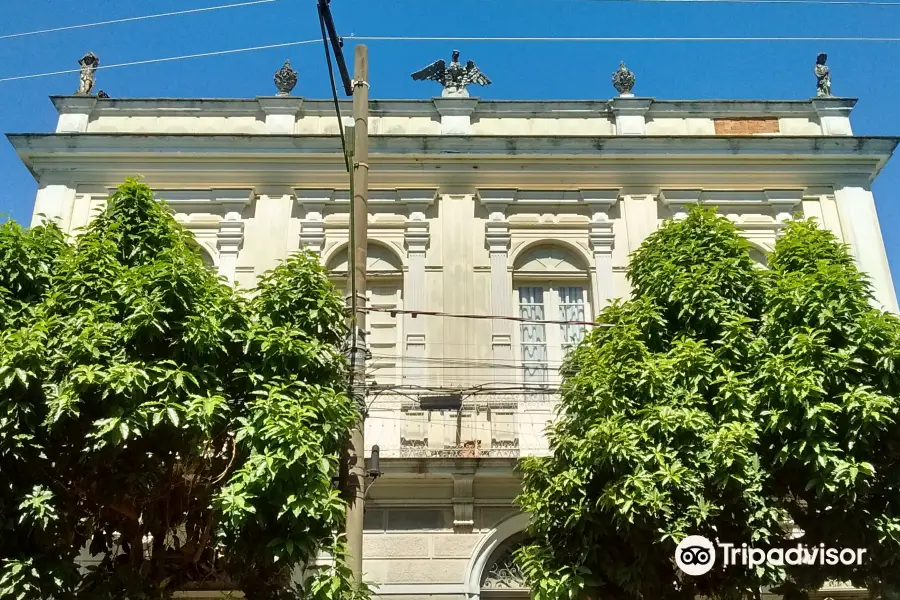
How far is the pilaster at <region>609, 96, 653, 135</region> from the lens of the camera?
14.4 m

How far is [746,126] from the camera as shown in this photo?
14484 millimetres

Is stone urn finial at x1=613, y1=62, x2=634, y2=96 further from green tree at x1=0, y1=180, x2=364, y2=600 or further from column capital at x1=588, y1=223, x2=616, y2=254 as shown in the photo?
green tree at x1=0, y1=180, x2=364, y2=600

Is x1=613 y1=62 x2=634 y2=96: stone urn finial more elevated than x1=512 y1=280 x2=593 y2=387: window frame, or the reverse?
x1=613 y1=62 x2=634 y2=96: stone urn finial

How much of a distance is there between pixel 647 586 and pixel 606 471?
117cm

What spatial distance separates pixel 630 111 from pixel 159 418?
9.98 meters

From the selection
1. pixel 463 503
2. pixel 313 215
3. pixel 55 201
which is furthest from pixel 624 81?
pixel 55 201

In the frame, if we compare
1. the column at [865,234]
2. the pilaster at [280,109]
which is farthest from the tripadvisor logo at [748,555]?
the pilaster at [280,109]

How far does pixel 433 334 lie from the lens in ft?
41.9

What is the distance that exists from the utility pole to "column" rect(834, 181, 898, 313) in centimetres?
877

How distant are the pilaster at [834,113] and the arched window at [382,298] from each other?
299 inches

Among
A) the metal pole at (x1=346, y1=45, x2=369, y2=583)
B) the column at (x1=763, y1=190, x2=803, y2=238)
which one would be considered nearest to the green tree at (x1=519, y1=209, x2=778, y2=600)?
the metal pole at (x1=346, y1=45, x2=369, y2=583)

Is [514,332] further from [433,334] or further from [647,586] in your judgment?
[647,586]

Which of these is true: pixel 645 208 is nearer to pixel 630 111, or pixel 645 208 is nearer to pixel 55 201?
pixel 630 111

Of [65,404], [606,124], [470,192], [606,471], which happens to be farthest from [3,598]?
[606,124]
